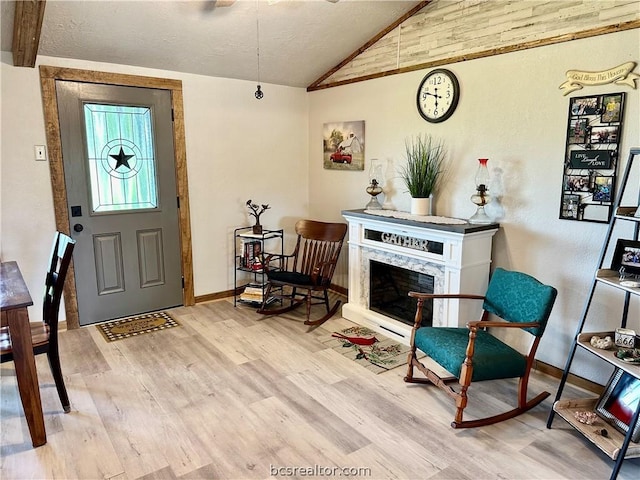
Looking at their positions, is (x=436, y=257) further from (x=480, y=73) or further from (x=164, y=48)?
(x=164, y=48)

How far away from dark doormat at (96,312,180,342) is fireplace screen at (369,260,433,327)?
1.79m

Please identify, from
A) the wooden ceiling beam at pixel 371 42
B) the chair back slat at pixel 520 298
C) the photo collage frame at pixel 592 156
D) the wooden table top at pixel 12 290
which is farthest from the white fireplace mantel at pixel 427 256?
the wooden table top at pixel 12 290

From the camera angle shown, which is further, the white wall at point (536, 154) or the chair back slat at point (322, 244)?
the chair back slat at point (322, 244)

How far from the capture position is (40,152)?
3381 millimetres

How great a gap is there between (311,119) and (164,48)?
1.80 metres

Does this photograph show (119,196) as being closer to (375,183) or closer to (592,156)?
(375,183)

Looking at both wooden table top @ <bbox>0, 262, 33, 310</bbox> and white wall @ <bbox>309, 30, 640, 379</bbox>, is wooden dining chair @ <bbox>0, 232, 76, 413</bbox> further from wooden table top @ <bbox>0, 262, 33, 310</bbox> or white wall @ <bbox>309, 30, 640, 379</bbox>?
white wall @ <bbox>309, 30, 640, 379</bbox>

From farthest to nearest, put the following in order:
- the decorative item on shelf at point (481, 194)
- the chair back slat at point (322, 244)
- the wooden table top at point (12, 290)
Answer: the chair back slat at point (322, 244)
the decorative item on shelf at point (481, 194)
the wooden table top at point (12, 290)

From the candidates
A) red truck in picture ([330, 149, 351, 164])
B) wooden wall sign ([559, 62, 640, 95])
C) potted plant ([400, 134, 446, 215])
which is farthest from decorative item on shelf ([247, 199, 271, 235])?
wooden wall sign ([559, 62, 640, 95])

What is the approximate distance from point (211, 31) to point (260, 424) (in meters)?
2.90

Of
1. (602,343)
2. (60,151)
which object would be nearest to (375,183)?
(602,343)

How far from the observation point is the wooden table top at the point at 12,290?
6.72 feet

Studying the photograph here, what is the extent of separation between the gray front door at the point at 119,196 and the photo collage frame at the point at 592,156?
10.7 ft

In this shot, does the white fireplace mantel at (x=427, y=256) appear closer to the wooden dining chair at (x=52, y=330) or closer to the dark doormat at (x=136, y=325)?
the dark doormat at (x=136, y=325)
